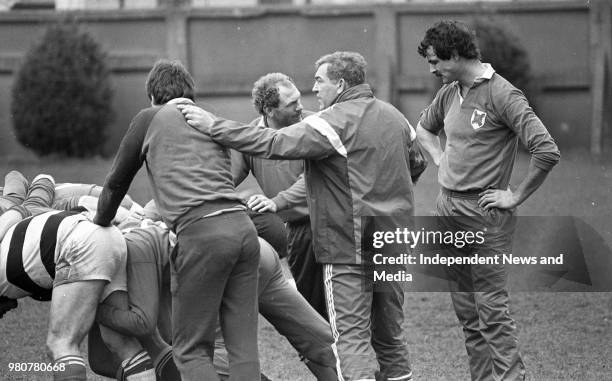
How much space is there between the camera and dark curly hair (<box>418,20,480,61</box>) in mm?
5973

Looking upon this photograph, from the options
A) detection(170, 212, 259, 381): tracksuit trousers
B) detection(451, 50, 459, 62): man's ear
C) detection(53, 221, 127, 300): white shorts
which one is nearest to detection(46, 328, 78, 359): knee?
detection(53, 221, 127, 300): white shorts

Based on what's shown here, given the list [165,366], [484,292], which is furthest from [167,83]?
[484,292]

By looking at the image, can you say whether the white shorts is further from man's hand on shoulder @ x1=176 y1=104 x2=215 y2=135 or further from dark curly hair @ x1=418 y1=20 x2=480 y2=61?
dark curly hair @ x1=418 y1=20 x2=480 y2=61

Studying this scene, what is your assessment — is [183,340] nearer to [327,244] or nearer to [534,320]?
[327,244]

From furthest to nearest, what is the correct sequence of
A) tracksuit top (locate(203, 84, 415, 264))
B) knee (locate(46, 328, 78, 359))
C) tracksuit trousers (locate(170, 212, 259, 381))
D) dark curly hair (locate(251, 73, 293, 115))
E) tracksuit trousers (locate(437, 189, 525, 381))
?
dark curly hair (locate(251, 73, 293, 115))
tracksuit trousers (locate(437, 189, 525, 381))
knee (locate(46, 328, 78, 359))
tracksuit top (locate(203, 84, 415, 264))
tracksuit trousers (locate(170, 212, 259, 381))

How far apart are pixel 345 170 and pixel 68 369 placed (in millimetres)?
1839

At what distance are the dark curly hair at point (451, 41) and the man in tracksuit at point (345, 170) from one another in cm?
55

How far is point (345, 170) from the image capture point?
18.1 ft

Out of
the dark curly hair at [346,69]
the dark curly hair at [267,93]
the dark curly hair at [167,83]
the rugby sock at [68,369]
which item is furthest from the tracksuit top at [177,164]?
the dark curly hair at [267,93]

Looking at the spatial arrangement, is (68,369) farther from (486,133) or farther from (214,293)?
(486,133)

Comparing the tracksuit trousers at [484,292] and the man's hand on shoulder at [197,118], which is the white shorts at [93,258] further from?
the tracksuit trousers at [484,292]

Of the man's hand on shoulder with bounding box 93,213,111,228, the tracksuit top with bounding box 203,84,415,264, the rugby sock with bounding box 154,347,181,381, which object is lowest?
the rugby sock with bounding box 154,347,181,381

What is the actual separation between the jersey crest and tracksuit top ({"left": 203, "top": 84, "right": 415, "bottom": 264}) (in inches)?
21.9

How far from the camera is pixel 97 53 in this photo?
18.7m
